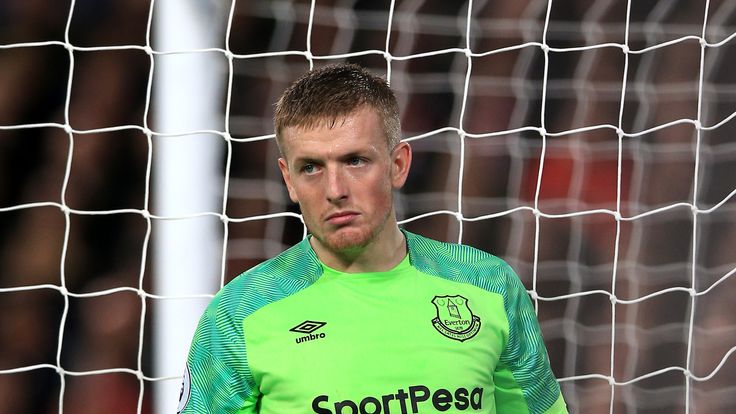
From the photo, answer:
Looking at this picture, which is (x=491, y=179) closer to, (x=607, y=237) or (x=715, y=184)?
(x=607, y=237)

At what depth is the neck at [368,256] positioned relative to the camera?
5.08ft

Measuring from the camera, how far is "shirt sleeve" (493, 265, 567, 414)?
1.60 metres

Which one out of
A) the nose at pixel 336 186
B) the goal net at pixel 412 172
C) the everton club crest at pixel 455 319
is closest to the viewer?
the nose at pixel 336 186

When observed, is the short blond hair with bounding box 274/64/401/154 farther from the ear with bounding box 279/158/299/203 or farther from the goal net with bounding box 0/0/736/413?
the goal net with bounding box 0/0/736/413

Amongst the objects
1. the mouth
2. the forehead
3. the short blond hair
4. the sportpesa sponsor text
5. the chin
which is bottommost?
the sportpesa sponsor text

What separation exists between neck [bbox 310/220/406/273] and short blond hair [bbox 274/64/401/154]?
0.53 feet

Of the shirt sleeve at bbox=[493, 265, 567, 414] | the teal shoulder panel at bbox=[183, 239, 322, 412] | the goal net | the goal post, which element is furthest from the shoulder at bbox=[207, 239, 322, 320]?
the goal post

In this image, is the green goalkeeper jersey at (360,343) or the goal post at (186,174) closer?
the green goalkeeper jersey at (360,343)

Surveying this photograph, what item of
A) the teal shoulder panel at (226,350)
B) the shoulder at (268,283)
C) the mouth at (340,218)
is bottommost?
the teal shoulder panel at (226,350)

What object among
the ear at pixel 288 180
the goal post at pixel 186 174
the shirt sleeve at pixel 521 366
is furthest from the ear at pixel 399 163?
the goal post at pixel 186 174

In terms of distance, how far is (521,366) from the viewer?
1.61 metres

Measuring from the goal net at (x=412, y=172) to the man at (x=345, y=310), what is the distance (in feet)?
2.16

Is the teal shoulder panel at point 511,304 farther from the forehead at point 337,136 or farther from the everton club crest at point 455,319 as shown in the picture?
the forehead at point 337,136

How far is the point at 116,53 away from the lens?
2.36m
